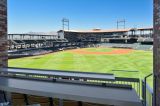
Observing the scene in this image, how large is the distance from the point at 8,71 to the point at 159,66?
2.83 meters

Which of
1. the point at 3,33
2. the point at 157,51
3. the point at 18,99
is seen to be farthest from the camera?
the point at 3,33

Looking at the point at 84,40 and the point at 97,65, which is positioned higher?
the point at 84,40

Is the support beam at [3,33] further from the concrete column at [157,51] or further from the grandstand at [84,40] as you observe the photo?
the grandstand at [84,40]

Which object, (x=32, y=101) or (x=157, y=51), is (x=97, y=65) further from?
(x=157, y=51)

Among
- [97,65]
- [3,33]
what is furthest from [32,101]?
[97,65]

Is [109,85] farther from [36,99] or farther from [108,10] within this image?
[108,10]

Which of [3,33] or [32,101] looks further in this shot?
[3,33]

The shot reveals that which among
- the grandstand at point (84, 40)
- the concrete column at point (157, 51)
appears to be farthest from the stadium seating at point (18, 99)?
the grandstand at point (84, 40)

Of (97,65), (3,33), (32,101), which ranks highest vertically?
(3,33)

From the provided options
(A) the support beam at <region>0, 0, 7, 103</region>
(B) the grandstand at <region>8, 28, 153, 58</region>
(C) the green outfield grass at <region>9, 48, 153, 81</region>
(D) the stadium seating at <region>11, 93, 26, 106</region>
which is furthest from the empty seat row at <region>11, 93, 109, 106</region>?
(B) the grandstand at <region>8, 28, 153, 58</region>

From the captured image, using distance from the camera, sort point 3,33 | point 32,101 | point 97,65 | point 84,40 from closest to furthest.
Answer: point 32,101 < point 3,33 < point 97,65 < point 84,40

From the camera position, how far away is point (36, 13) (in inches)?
2970

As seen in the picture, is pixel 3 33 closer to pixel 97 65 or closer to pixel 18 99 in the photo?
pixel 18 99

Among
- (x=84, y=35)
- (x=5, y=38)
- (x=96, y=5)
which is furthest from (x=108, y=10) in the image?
(x=5, y=38)
